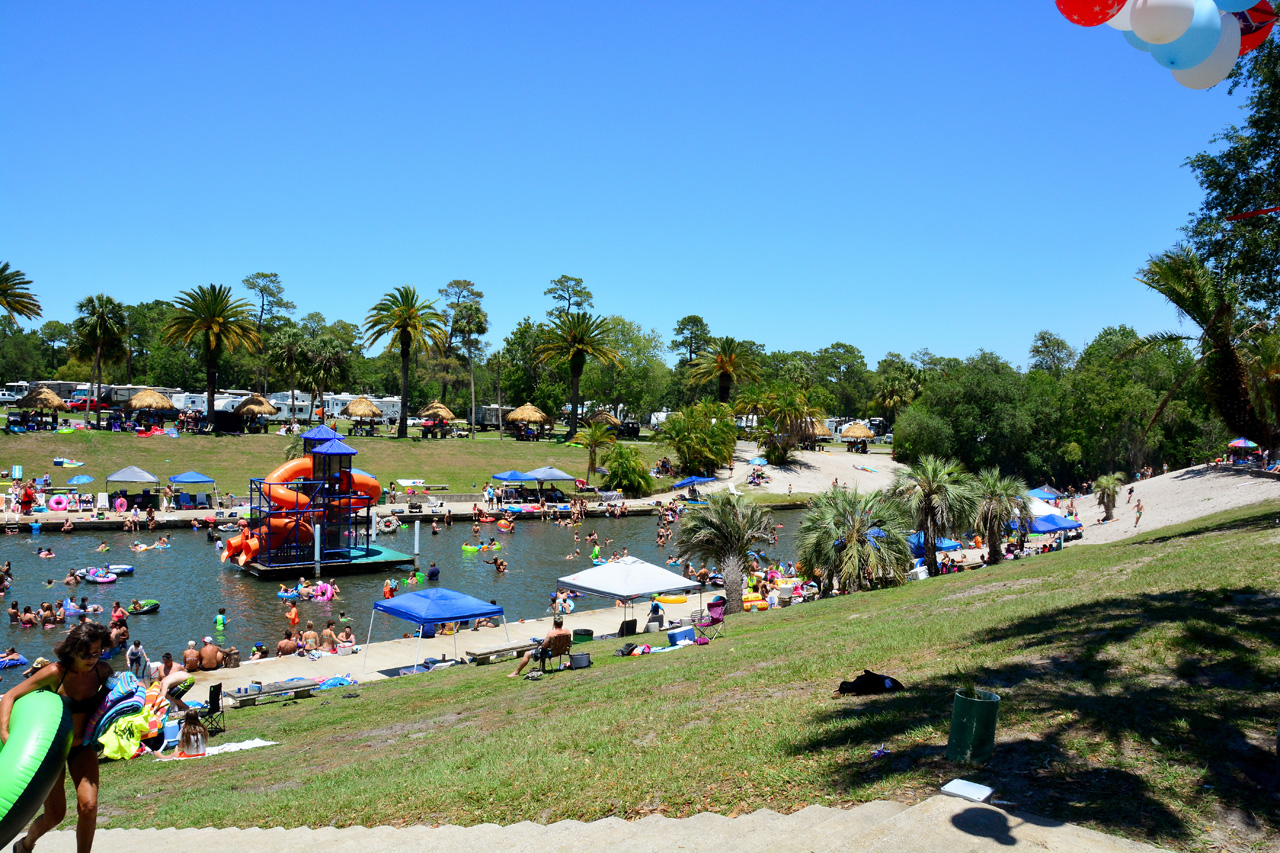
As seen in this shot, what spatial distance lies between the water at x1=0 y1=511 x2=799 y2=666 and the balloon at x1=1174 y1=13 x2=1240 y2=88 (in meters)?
22.7

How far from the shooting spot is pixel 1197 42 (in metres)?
7.89

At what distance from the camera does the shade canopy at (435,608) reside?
63.2ft

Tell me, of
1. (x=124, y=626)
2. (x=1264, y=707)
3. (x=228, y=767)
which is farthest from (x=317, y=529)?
(x=1264, y=707)

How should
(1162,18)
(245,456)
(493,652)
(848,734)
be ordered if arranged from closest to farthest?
(848,734), (1162,18), (493,652), (245,456)

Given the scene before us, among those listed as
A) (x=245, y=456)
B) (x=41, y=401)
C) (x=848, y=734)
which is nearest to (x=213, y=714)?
(x=848, y=734)

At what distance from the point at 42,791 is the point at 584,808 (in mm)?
3672

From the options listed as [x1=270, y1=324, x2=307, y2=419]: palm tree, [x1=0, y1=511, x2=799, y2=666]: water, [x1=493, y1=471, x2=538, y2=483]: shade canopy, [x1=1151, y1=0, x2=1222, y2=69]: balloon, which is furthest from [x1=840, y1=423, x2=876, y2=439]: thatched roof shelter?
[x1=1151, y1=0, x2=1222, y2=69]: balloon

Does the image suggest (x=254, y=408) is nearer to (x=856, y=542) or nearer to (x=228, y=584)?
(x=228, y=584)

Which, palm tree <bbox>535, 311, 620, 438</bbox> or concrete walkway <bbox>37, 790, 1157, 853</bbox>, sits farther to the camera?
palm tree <bbox>535, 311, 620, 438</bbox>

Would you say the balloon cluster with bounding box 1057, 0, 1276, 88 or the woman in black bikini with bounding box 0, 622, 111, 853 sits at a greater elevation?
the balloon cluster with bounding box 1057, 0, 1276, 88

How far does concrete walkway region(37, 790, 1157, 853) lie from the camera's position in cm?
522

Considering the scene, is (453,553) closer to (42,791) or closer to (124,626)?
(124,626)

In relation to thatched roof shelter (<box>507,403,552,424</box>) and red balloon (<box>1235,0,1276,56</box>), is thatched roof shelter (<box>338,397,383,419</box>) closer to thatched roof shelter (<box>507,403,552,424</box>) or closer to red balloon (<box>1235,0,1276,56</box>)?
thatched roof shelter (<box>507,403,552,424</box>)

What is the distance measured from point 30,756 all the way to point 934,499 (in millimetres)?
24867
